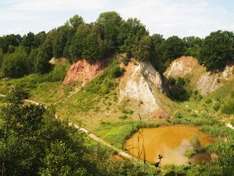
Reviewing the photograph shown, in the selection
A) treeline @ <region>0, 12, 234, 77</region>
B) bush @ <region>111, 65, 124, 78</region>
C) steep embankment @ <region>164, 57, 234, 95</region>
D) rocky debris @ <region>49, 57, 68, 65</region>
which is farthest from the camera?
rocky debris @ <region>49, 57, 68, 65</region>

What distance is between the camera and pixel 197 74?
341 ft

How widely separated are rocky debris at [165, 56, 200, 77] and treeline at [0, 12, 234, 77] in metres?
1.26

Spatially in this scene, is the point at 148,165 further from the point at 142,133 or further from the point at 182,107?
the point at 182,107

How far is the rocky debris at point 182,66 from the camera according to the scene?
107 meters

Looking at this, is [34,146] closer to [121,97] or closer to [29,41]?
[121,97]

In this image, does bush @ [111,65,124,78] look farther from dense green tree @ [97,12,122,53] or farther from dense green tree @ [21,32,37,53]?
dense green tree @ [21,32,37,53]

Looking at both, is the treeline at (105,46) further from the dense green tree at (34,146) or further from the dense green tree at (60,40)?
the dense green tree at (34,146)

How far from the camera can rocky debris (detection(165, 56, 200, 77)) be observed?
10744 centimetres

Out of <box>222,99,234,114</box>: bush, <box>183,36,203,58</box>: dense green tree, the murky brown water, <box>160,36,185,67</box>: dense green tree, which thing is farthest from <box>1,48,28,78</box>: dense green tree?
<box>222,99,234,114</box>: bush

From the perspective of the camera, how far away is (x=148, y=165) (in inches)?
2346

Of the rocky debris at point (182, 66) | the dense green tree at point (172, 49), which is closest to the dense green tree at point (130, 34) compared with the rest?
the rocky debris at point (182, 66)

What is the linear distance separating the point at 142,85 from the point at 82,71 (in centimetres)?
1342

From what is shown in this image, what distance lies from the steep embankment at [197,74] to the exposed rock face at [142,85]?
12553 mm

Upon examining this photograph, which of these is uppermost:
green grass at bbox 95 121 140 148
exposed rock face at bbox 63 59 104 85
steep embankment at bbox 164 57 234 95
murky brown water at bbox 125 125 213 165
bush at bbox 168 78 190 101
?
exposed rock face at bbox 63 59 104 85
